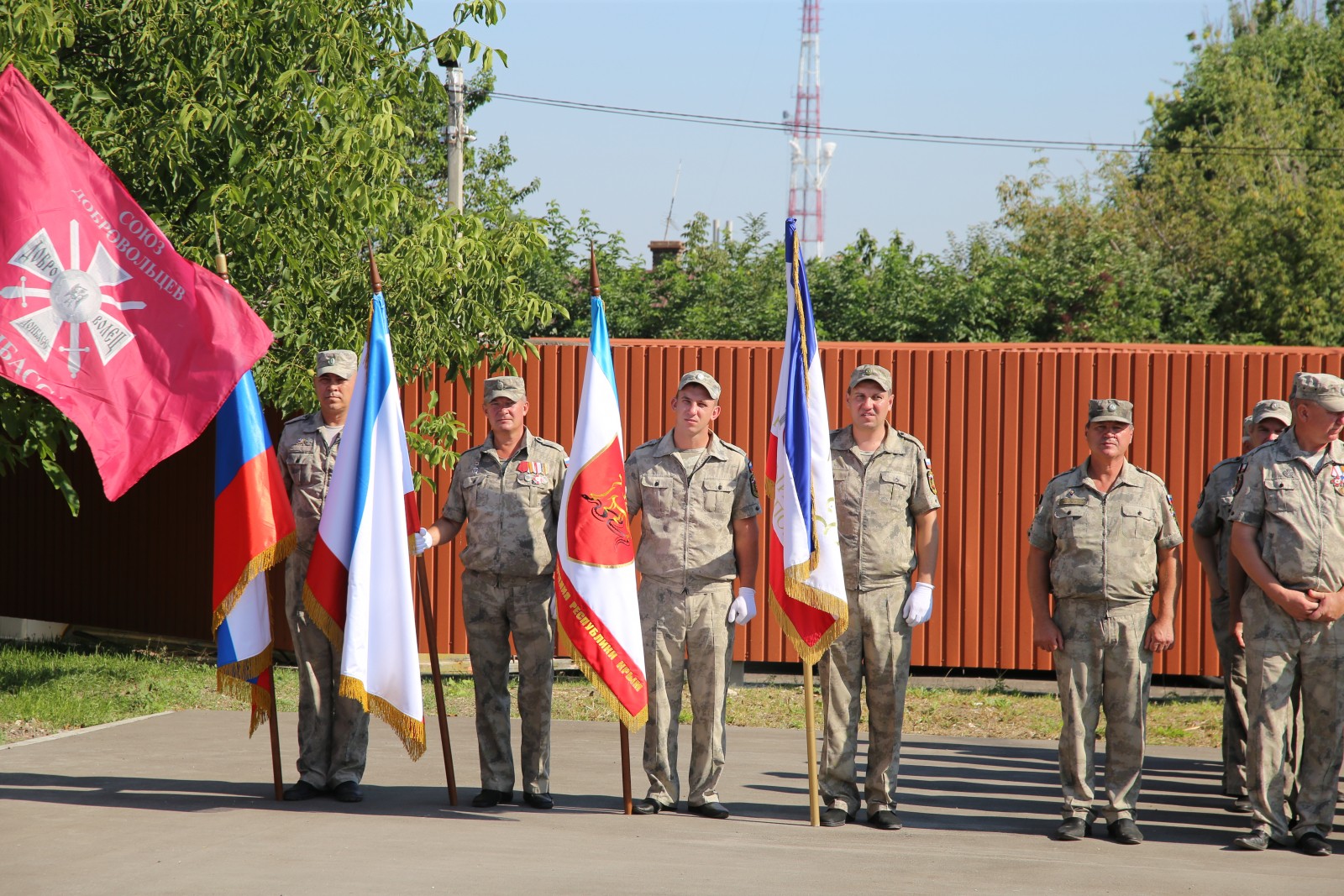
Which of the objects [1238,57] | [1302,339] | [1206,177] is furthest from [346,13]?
[1238,57]

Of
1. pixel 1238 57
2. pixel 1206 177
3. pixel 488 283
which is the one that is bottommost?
pixel 488 283

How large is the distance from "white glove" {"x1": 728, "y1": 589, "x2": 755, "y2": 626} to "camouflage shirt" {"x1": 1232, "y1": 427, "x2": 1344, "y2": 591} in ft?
7.16

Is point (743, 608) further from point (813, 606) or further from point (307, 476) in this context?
point (307, 476)

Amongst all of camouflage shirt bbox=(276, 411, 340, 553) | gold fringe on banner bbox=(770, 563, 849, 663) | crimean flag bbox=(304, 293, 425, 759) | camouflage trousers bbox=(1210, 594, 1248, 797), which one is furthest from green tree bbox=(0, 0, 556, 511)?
camouflage trousers bbox=(1210, 594, 1248, 797)

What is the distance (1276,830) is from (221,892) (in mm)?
4292

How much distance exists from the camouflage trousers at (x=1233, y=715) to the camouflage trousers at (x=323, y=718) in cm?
430

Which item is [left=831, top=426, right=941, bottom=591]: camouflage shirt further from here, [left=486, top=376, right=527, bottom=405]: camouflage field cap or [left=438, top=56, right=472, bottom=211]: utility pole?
[left=438, top=56, right=472, bottom=211]: utility pole

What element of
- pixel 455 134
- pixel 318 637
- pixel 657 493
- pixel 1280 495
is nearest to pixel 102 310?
pixel 318 637

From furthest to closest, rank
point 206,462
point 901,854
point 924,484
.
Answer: point 206,462
point 924,484
point 901,854

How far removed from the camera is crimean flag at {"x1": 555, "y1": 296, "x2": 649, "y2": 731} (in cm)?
599

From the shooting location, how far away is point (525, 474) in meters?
6.33

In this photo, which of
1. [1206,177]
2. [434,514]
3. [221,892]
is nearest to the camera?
[221,892]

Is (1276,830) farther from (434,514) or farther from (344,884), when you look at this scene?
(434,514)

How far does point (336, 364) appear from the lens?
254 inches
